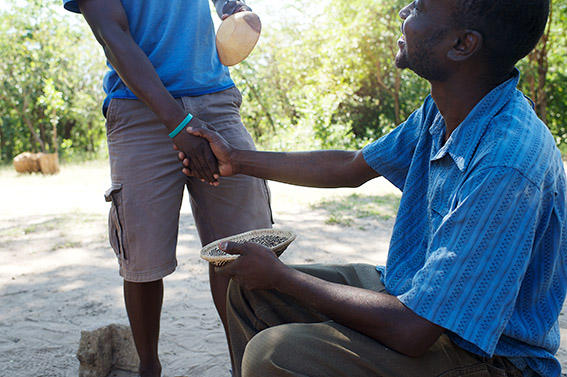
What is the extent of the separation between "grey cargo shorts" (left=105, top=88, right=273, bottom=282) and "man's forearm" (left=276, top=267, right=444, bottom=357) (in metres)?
0.90

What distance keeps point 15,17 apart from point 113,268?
1208 centimetres

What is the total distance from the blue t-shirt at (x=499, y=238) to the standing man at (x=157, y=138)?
1088 millimetres

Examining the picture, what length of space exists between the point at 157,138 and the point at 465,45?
1.41m

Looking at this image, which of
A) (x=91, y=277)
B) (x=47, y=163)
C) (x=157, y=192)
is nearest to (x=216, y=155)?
(x=157, y=192)

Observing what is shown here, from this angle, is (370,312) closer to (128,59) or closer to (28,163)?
(128,59)

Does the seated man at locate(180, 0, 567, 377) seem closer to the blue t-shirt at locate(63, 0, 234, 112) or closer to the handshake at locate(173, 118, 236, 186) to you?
the handshake at locate(173, 118, 236, 186)

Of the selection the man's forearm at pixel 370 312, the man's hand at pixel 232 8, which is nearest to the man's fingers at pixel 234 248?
the man's forearm at pixel 370 312

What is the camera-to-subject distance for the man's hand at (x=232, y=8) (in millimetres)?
2635

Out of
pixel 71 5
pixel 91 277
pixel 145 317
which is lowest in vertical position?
pixel 91 277

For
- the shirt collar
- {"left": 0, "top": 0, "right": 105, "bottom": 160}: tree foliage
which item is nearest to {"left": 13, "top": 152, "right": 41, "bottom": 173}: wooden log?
{"left": 0, "top": 0, "right": 105, "bottom": 160}: tree foliage

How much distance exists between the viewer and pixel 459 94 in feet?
5.15

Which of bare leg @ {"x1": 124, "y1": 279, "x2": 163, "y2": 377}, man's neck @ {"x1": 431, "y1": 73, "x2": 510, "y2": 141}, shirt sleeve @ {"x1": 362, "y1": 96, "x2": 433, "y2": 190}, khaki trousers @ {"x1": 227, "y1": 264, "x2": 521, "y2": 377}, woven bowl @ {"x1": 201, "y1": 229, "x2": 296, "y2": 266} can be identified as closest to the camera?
khaki trousers @ {"x1": 227, "y1": 264, "x2": 521, "y2": 377}

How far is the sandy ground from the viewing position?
9.45 ft

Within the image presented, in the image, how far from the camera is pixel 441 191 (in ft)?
5.05
